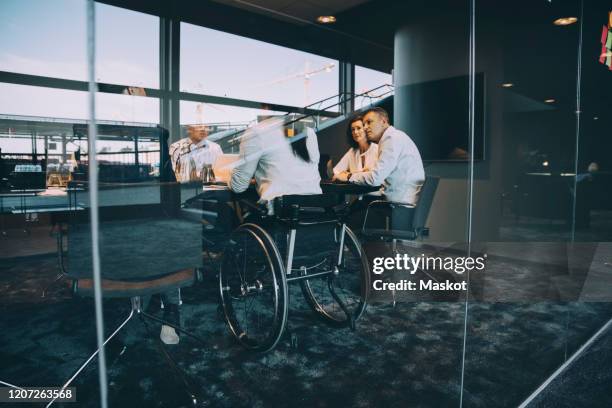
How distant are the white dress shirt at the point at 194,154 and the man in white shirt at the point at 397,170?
142 cm

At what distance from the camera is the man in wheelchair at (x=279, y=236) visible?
181cm

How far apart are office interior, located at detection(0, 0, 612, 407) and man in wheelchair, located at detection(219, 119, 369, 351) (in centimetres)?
20

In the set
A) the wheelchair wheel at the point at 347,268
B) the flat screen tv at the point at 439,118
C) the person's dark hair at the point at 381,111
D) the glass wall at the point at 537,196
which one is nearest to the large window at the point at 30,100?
the person's dark hair at the point at 381,111

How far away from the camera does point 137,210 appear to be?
3908 millimetres

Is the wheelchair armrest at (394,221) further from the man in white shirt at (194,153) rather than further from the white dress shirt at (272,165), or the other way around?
the man in white shirt at (194,153)

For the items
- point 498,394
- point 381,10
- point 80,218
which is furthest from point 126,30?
point 498,394

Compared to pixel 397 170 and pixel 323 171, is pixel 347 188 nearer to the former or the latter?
pixel 397 170

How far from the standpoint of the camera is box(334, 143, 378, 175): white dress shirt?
304 centimetres

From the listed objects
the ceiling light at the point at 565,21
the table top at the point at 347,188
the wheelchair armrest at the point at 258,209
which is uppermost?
the ceiling light at the point at 565,21

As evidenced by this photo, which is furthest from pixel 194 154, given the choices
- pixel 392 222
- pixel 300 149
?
pixel 392 222

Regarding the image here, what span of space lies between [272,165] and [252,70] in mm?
1314

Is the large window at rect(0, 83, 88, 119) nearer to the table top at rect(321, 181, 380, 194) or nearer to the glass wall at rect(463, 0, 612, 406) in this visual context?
the table top at rect(321, 181, 380, 194)

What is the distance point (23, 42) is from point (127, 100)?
1.40 m

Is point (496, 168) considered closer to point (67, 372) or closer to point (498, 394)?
point (498, 394)
